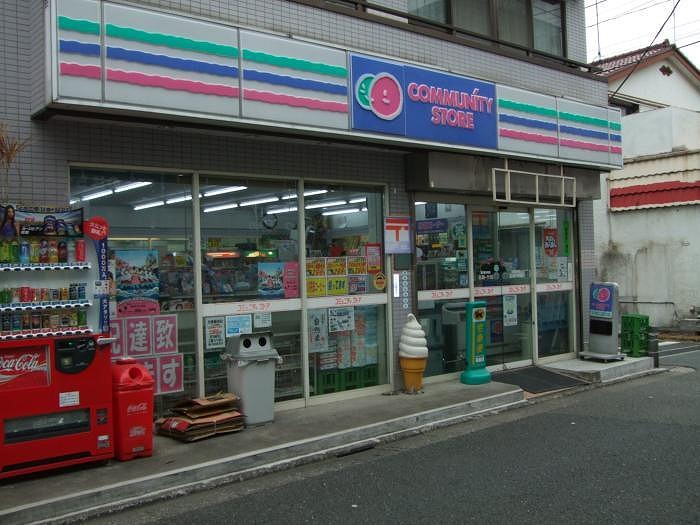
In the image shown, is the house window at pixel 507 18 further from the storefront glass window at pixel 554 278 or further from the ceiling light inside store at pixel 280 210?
the ceiling light inside store at pixel 280 210

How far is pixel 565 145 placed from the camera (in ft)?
36.5

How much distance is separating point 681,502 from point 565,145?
7.18 m

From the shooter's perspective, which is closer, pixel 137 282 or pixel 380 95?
pixel 137 282

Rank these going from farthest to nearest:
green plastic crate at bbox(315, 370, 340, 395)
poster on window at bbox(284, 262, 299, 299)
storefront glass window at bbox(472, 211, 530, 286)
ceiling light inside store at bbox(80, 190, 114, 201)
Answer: storefront glass window at bbox(472, 211, 530, 286)
green plastic crate at bbox(315, 370, 340, 395)
poster on window at bbox(284, 262, 299, 299)
ceiling light inside store at bbox(80, 190, 114, 201)

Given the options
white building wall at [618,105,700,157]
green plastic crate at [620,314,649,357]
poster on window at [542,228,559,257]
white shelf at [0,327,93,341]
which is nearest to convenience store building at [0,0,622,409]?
poster on window at [542,228,559,257]

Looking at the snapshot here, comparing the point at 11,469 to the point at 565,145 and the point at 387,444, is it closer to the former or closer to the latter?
the point at 387,444

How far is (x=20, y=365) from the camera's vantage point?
5.79 meters

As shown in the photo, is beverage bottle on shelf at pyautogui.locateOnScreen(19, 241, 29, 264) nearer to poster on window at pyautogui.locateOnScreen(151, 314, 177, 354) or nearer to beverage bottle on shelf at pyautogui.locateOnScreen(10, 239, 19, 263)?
beverage bottle on shelf at pyautogui.locateOnScreen(10, 239, 19, 263)

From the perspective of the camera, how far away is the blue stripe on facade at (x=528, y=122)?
10.1m

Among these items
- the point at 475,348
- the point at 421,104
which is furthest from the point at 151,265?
the point at 475,348

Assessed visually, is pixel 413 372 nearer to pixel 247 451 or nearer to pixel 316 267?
pixel 316 267

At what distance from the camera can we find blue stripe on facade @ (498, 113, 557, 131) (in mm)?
10125

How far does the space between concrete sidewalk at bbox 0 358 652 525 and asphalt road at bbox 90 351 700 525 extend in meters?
0.17

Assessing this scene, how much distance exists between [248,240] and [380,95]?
2.55 meters
